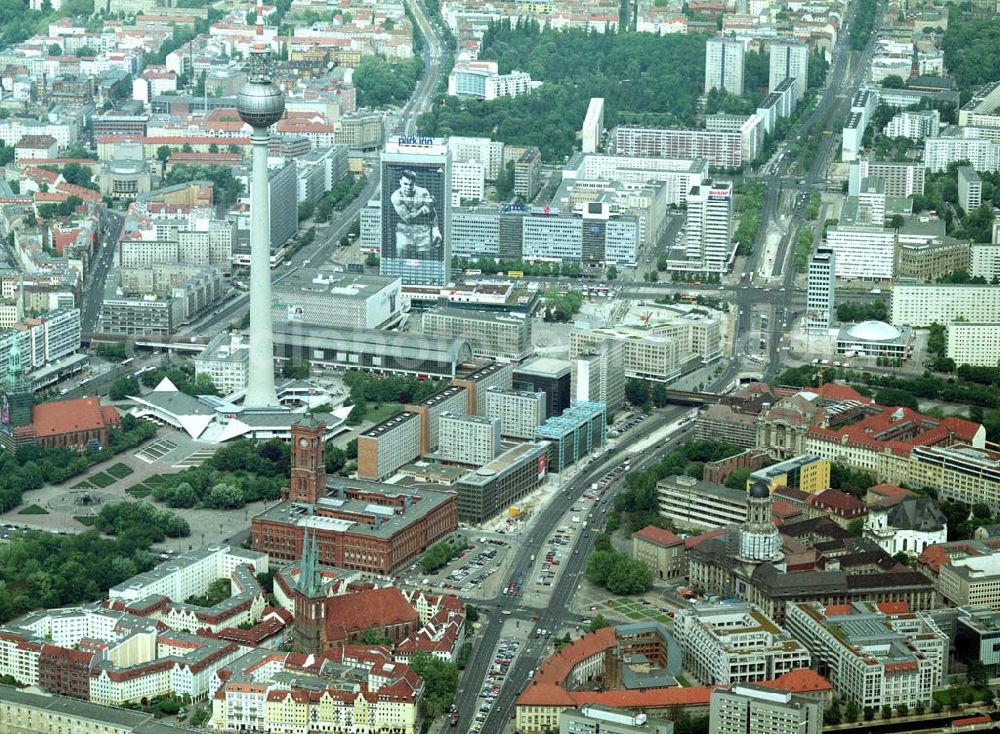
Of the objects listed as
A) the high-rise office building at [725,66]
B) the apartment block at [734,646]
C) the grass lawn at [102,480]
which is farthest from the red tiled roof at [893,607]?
the high-rise office building at [725,66]

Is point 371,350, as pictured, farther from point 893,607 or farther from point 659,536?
point 893,607

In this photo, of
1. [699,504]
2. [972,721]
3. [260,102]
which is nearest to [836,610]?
[972,721]

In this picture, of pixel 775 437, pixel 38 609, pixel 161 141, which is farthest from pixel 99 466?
pixel 161 141

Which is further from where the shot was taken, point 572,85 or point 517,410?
point 572,85

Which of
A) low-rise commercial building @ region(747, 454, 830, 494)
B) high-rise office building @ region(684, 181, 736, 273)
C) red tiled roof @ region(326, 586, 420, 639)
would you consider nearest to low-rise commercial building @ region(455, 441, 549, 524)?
low-rise commercial building @ region(747, 454, 830, 494)

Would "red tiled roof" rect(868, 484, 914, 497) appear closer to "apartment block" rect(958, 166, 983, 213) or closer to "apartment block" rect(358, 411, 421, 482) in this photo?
"apartment block" rect(358, 411, 421, 482)

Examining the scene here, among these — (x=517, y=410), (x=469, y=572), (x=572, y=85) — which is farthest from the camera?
(x=572, y=85)
